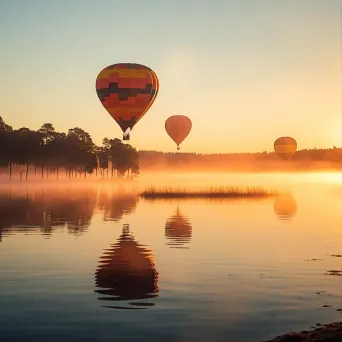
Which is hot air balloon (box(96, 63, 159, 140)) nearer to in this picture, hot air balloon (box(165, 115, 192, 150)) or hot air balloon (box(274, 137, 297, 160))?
hot air balloon (box(165, 115, 192, 150))

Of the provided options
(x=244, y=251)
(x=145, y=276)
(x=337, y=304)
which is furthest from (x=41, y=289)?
(x=244, y=251)

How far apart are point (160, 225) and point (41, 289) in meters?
29.2

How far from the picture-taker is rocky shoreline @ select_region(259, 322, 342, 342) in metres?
17.3

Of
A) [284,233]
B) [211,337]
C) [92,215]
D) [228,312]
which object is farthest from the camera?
[92,215]

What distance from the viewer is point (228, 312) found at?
72.7 ft

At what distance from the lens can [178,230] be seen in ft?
165

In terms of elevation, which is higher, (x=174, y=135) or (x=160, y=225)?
(x=174, y=135)

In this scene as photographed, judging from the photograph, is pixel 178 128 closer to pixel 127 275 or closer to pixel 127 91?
pixel 127 91

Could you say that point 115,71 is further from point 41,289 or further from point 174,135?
point 41,289

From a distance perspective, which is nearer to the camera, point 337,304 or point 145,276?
point 337,304

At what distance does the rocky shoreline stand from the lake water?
1.07m

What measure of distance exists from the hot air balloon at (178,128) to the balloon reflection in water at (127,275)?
9345cm

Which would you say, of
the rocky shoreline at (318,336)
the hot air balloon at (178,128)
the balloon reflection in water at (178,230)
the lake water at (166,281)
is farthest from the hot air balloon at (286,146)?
the rocky shoreline at (318,336)

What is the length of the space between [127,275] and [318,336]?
12408mm
